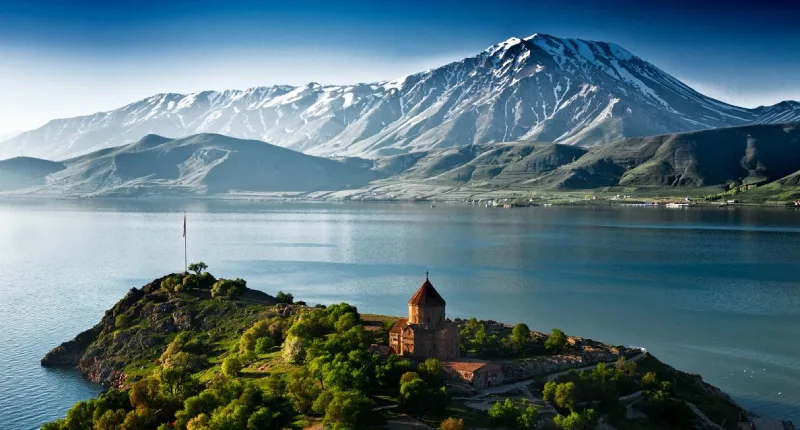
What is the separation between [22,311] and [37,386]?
117ft

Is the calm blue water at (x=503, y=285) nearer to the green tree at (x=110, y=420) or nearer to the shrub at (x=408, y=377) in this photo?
the green tree at (x=110, y=420)

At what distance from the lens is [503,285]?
11869 centimetres

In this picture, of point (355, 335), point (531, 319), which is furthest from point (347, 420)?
point (531, 319)

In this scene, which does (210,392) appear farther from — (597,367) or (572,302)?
(572,302)

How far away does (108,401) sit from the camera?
5441cm

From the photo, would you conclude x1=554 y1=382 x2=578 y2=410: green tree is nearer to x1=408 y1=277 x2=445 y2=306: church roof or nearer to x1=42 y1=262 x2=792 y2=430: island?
x1=42 y1=262 x2=792 y2=430: island

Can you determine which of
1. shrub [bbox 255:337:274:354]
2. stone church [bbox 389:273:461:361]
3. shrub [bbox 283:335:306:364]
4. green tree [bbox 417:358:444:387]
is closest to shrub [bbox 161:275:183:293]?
shrub [bbox 255:337:274:354]

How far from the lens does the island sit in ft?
161

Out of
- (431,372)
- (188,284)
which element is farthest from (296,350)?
(188,284)

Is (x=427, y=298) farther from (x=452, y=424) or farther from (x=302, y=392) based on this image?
(x=452, y=424)

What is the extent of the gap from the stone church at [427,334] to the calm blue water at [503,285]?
29172 mm

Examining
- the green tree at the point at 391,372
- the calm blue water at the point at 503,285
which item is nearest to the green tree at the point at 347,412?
the green tree at the point at 391,372

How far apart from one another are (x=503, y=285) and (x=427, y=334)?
61.5m

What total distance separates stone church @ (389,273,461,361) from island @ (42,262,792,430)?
0.09 metres
